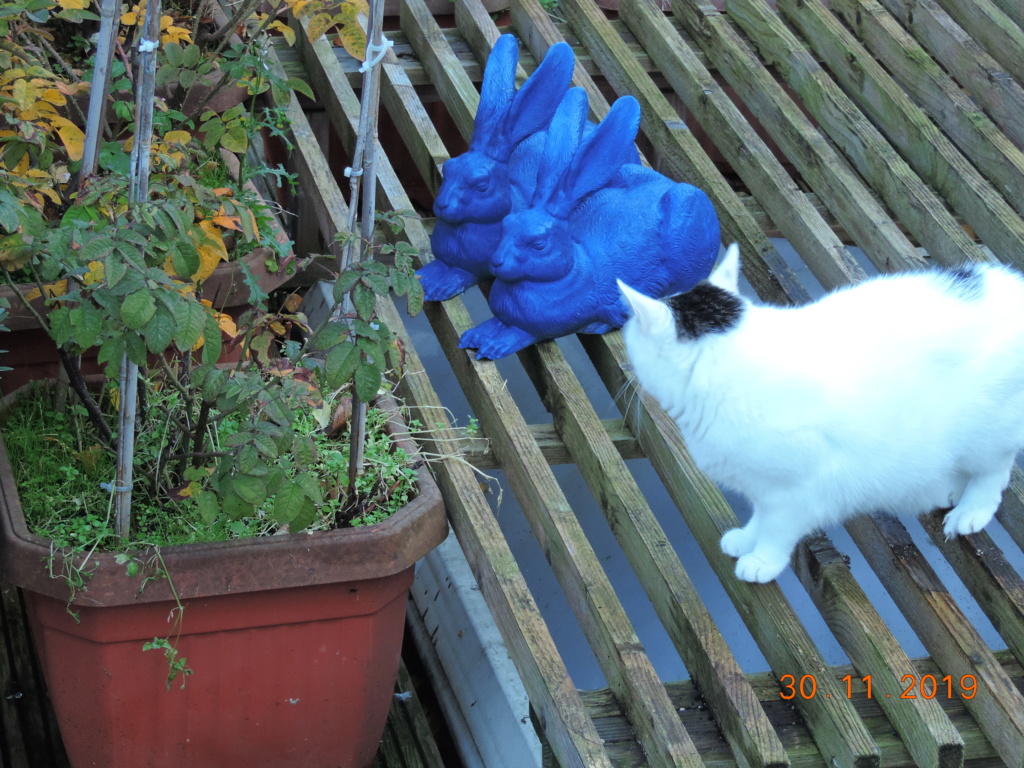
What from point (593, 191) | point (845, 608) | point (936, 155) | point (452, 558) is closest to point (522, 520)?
point (452, 558)

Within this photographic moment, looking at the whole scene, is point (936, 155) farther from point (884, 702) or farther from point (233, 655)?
point (233, 655)

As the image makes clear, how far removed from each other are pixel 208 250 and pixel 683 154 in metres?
1.34

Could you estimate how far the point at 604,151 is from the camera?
228 cm

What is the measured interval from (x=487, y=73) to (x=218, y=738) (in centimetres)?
146

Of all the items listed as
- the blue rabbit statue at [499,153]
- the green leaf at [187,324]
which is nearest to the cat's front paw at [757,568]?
the blue rabbit statue at [499,153]

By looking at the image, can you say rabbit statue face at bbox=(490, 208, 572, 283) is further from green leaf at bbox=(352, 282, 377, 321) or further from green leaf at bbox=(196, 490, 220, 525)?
green leaf at bbox=(196, 490, 220, 525)

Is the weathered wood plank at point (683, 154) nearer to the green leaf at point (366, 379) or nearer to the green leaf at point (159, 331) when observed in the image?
the green leaf at point (366, 379)

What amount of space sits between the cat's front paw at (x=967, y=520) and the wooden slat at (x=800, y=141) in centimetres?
67

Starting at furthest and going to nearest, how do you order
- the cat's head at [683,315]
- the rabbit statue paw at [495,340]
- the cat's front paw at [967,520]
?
1. the rabbit statue paw at [495,340]
2. the cat's front paw at [967,520]
3. the cat's head at [683,315]

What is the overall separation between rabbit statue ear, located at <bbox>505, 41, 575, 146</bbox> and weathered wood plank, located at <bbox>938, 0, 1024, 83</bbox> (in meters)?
1.31

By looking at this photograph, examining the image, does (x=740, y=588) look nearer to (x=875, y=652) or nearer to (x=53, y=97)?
(x=875, y=652)

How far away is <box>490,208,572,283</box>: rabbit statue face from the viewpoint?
2.23m

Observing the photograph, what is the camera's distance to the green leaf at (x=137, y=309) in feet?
4.70

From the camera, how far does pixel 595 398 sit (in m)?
3.16
